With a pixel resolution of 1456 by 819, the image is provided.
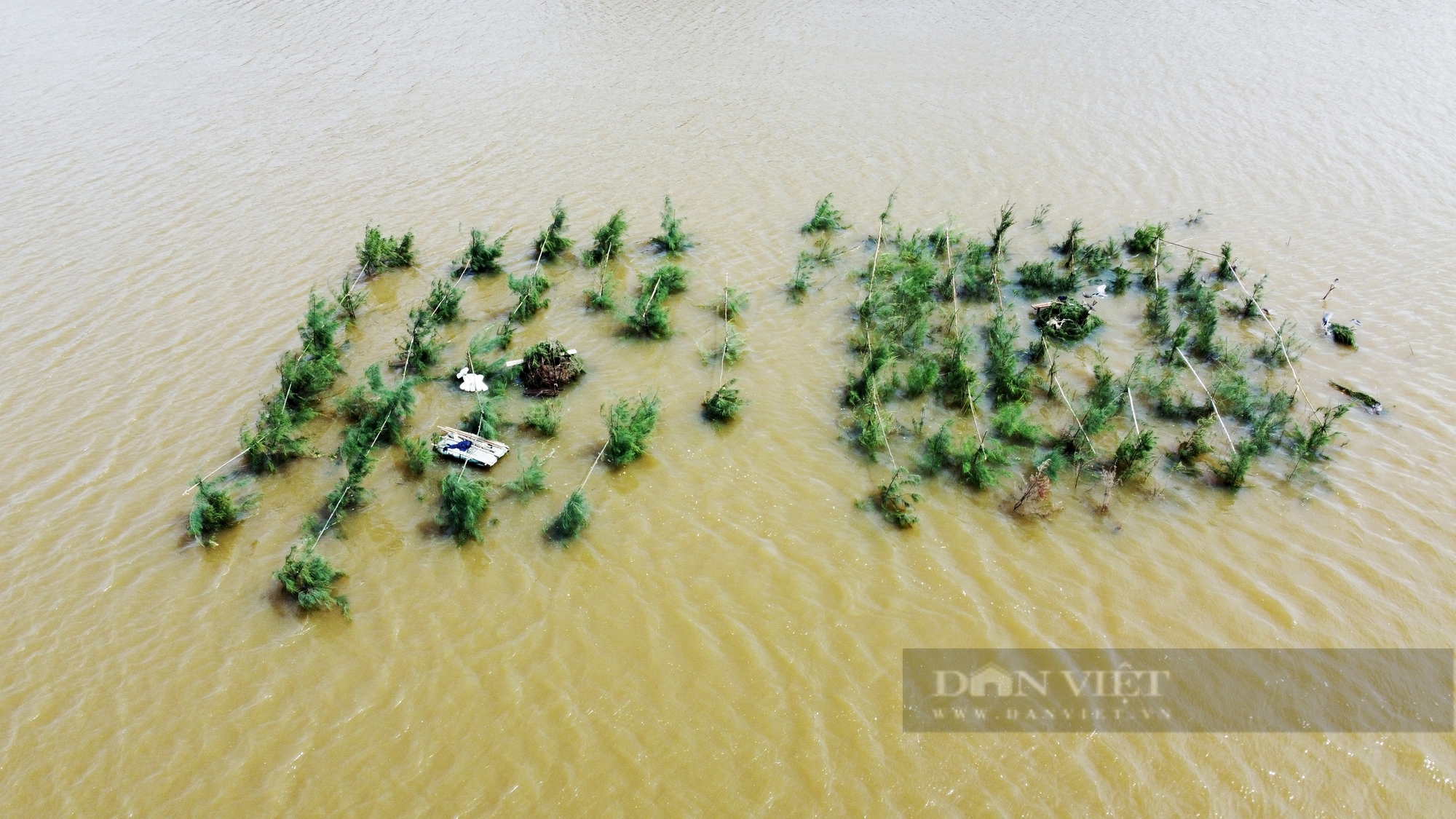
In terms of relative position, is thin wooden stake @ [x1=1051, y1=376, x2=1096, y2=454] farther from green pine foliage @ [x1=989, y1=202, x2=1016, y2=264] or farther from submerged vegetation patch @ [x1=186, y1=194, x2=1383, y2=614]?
green pine foliage @ [x1=989, y1=202, x2=1016, y2=264]

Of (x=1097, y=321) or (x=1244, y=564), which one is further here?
(x=1097, y=321)

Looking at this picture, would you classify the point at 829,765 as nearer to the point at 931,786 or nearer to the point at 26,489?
the point at 931,786

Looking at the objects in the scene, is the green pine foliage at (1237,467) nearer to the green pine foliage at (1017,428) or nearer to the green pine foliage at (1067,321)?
the green pine foliage at (1017,428)

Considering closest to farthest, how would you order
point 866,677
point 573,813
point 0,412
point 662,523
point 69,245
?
point 573,813
point 866,677
point 662,523
point 0,412
point 69,245

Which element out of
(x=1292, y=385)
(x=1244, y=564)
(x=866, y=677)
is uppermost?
(x=1292, y=385)

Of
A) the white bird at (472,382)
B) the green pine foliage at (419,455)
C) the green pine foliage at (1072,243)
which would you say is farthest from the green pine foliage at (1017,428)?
the green pine foliage at (419,455)

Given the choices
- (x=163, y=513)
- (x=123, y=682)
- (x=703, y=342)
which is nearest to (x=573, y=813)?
(x=123, y=682)

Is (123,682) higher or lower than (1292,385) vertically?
lower
